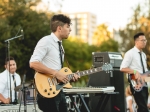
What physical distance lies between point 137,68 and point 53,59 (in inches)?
125

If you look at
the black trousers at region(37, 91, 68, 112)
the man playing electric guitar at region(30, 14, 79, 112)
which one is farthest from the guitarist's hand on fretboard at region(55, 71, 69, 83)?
the black trousers at region(37, 91, 68, 112)

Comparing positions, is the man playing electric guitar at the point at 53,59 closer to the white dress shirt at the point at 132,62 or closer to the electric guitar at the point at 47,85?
the electric guitar at the point at 47,85

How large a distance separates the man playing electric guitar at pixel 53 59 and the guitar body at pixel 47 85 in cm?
4

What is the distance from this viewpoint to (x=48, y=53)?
17.4 feet

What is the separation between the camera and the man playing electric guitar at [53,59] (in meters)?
5.16

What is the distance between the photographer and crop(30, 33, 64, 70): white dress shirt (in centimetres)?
521

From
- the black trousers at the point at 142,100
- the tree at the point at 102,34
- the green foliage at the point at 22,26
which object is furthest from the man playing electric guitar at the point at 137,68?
the tree at the point at 102,34

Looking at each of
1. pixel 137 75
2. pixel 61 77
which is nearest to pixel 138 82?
pixel 137 75

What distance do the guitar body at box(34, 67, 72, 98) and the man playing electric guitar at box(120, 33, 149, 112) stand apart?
2900mm

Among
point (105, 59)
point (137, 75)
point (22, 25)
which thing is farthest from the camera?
point (22, 25)

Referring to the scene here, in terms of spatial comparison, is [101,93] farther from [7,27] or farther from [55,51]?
[7,27]

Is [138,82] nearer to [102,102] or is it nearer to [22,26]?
[102,102]

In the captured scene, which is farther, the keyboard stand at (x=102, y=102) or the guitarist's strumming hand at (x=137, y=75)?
the keyboard stand at (x=102, y=102)

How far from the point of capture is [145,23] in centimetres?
3784
